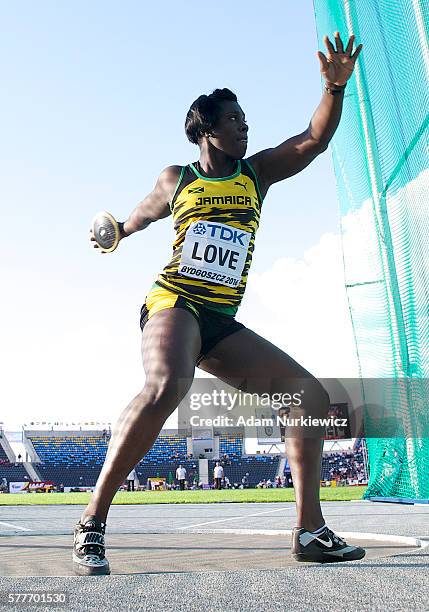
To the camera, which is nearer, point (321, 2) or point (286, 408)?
point (286, 408)

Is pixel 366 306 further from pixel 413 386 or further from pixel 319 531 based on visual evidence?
pixel 319 531

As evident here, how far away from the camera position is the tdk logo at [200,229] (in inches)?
115

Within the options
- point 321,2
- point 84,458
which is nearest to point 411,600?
point 321,2

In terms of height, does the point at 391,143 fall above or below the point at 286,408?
above

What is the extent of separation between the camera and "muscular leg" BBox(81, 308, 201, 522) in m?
2.57

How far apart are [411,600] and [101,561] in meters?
1.15

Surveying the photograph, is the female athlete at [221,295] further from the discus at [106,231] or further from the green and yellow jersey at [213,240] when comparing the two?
the discus at [106,231]

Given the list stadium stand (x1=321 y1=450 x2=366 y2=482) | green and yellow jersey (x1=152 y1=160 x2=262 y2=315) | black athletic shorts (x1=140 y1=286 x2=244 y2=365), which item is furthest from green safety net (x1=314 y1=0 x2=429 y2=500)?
stadium stand (x1=321 y1=450 x2=366 y2=482)

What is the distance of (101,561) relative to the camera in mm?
2400

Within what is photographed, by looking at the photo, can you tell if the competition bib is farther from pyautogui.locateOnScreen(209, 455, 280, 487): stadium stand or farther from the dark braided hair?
pyautogui.locateOnScreen(209, 455, 280, 487): stadium stand

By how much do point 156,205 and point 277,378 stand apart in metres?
1.00

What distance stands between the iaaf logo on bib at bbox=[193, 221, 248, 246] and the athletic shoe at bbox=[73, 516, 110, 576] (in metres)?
1.19

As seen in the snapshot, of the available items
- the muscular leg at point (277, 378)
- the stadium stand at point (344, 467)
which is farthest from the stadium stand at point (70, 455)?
the muscular leg at point (277, 378)

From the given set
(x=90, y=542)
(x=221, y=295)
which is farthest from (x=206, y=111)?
(x=90, y=542)
